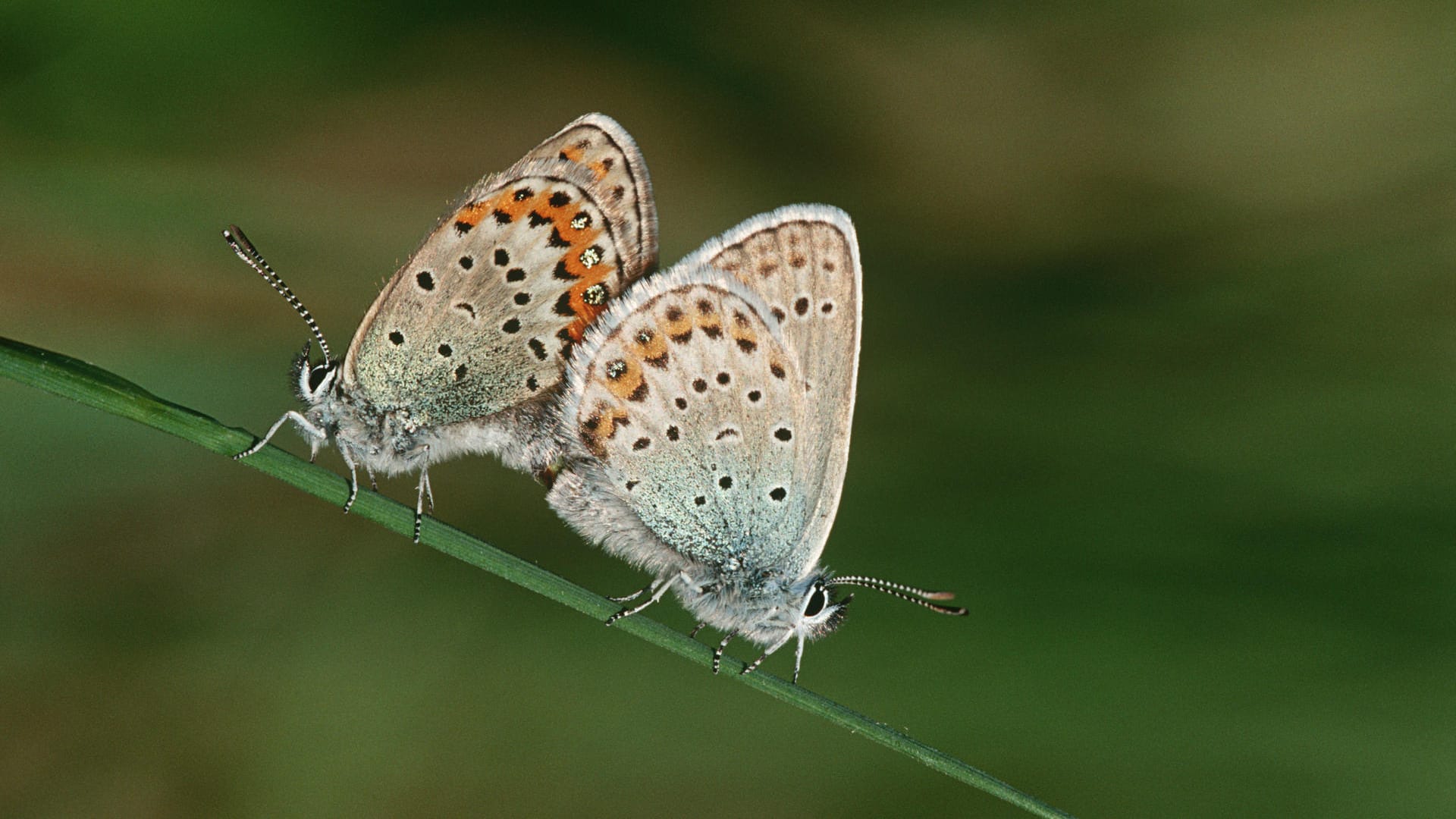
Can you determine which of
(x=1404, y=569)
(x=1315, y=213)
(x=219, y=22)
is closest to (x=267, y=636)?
(x=219, y=22)

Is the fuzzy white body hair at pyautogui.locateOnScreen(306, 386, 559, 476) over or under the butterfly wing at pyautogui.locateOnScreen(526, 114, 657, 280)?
under

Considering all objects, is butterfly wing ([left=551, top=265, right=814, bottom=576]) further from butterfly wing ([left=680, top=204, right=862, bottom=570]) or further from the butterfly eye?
the butterfly eye

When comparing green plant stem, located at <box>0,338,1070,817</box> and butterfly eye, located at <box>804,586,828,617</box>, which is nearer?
green plant stem, located at <box>0,338,1070,817</box>

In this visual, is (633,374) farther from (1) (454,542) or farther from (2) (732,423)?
(1) (454,542)

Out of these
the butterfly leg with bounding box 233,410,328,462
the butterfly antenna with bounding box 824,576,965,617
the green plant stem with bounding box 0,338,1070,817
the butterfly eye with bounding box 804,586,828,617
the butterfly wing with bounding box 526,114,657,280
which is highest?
the butterfly wing with bounding box 526,114,657,280

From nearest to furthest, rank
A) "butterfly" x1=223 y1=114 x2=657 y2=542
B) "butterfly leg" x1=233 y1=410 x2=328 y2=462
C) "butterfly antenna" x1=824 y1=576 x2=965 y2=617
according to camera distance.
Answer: "butterfly leg" x1=233 y1=410 x2=328 y2=462 → "butterfly antenna" x1=824 y1=576 x2=965 y2=617 → "butterfly" x1=223 y1=114 x2=657 y2=542

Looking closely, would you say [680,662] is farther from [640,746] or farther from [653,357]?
[653,357]

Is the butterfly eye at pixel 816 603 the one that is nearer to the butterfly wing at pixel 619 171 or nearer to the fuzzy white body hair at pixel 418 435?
the fuzzy white body hair at pixel 418 435

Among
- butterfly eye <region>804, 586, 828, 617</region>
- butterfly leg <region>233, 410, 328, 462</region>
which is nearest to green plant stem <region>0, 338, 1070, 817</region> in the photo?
butterfly leg <region>233, 410, 328, 462</region>
